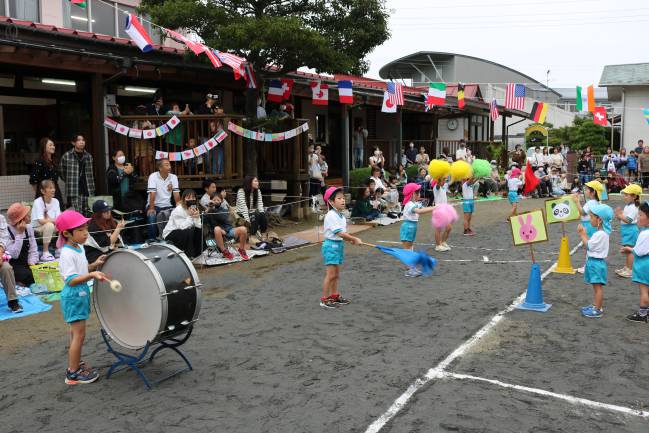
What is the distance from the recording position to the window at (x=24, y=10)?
1325cm

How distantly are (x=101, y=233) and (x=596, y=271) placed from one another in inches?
279

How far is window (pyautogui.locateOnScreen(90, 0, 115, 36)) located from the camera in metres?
14.9

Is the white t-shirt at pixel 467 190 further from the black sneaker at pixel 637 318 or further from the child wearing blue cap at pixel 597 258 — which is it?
the black sneaker at pixel 637 318

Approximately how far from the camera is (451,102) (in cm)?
2519

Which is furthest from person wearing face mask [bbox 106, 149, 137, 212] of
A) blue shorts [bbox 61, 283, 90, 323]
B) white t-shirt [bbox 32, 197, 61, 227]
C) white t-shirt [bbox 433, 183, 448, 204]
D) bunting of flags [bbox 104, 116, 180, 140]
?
blue shorts [bbox 61, 283, 90, 323]

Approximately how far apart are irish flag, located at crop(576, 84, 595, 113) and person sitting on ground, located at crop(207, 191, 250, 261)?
1305 cm

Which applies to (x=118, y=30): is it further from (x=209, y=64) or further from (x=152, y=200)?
(x=152, y=200)

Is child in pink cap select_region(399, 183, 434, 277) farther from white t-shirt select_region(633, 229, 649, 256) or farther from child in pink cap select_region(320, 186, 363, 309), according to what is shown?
white t-shirt select_region(633, 229, 649, 256)

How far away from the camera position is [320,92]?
1590cm

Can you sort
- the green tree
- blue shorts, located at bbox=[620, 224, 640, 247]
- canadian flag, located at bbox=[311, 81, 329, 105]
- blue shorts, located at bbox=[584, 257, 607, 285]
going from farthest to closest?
Result: canadian flag, located at bbox=[311, 81, 329, 105], the green tree, blue shorts, located at bbox=[620, 224, 640, 247], blue shorts, located at bbox=[584, 257, 607, 285]

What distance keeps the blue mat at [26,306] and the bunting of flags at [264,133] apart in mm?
5858

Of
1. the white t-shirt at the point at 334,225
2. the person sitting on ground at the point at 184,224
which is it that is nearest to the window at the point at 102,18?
the person sitting on ground at the point at 184,224

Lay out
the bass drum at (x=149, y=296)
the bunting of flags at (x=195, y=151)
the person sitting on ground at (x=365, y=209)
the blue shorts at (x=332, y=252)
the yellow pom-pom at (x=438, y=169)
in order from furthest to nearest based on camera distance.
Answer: the person sitting on ground at (x=365, y=209) < the bunting of flags at (x=195, y=151) < the yellow pom-pom at (x=438, y=169) < the blue shorts at (x=332, y=252) < the bass drum at (x=149, y=296)

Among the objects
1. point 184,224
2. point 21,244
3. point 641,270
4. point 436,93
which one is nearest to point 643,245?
point 641,270
